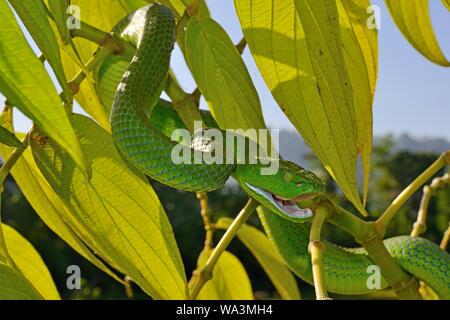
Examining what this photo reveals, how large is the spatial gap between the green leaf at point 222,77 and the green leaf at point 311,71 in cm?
9

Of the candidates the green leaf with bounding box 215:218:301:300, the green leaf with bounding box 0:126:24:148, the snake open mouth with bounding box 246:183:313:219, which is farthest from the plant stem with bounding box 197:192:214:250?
the green leaf with bounding box 0:126:24:148

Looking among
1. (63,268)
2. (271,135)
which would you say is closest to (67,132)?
(271,135)

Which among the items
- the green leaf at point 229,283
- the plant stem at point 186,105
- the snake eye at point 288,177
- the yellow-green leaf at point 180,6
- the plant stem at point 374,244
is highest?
A: the yellow-green leaf at point 180,6

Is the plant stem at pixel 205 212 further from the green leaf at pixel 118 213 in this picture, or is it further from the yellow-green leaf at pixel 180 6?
the green leaf at pixel 118 213

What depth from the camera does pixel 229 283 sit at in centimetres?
126

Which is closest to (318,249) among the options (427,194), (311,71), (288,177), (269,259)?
(311,71)

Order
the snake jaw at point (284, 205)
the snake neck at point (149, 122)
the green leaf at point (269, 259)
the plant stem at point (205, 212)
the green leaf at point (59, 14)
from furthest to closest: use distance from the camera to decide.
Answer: the green leaf at point (269, 259) → the plant stem at point (205, 212) → the snake jaw at point (284, 205) → the snake neck at point (149, 122) → the green leaf at point (59, 14)

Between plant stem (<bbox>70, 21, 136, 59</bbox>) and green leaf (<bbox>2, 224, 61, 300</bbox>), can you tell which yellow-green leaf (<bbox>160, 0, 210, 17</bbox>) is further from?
green leaf (<bbox>2, 224, 61, 300</bbox>)

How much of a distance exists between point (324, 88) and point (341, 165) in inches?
2.8

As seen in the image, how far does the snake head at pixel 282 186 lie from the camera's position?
930mm

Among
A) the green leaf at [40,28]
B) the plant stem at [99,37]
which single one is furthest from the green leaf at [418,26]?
the green leaf at [40,28]

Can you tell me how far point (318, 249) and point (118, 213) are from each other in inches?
A: 7.7

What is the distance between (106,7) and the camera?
101cm

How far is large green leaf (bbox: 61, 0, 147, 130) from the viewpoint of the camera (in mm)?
988
